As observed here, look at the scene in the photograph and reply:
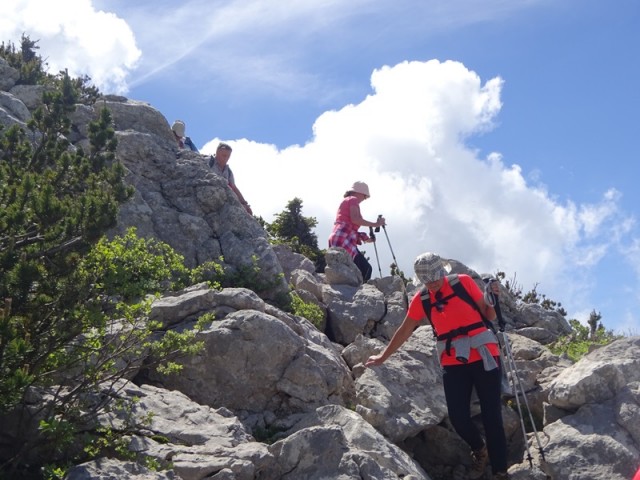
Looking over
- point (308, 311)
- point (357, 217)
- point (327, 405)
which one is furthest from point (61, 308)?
point (357, 217)

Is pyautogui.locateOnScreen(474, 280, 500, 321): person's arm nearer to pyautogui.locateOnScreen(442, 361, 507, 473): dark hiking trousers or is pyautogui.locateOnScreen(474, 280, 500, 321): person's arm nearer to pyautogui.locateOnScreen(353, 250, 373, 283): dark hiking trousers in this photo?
pyautogui.locateOnScreen(442, 361, 507, 473): dark hiking trousers

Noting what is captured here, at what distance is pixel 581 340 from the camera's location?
1402cm

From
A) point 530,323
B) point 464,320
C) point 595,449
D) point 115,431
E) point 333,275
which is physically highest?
point 333,275

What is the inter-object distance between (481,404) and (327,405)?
1.75 metres

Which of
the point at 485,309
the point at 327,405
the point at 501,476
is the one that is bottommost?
the point at 501,476

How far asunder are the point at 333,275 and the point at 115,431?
7852 mm

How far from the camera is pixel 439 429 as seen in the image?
9992 millimetres

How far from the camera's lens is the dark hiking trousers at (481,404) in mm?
8625

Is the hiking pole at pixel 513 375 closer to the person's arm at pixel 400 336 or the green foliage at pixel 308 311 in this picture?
the person's arm at pixel 400 336

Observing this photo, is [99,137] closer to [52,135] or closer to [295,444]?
[52,135]

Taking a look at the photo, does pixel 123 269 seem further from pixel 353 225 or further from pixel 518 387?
pixel 353 225

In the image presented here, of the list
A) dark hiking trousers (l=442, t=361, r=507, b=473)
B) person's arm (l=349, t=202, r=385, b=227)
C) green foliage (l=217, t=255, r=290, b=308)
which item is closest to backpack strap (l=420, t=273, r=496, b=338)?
dark hiking trousers (l=442, t=361, r=507, b=473)

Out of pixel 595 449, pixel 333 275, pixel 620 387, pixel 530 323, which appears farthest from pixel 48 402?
pixel 530 323

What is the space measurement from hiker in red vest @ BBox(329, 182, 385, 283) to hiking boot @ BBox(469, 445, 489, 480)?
7.24m
